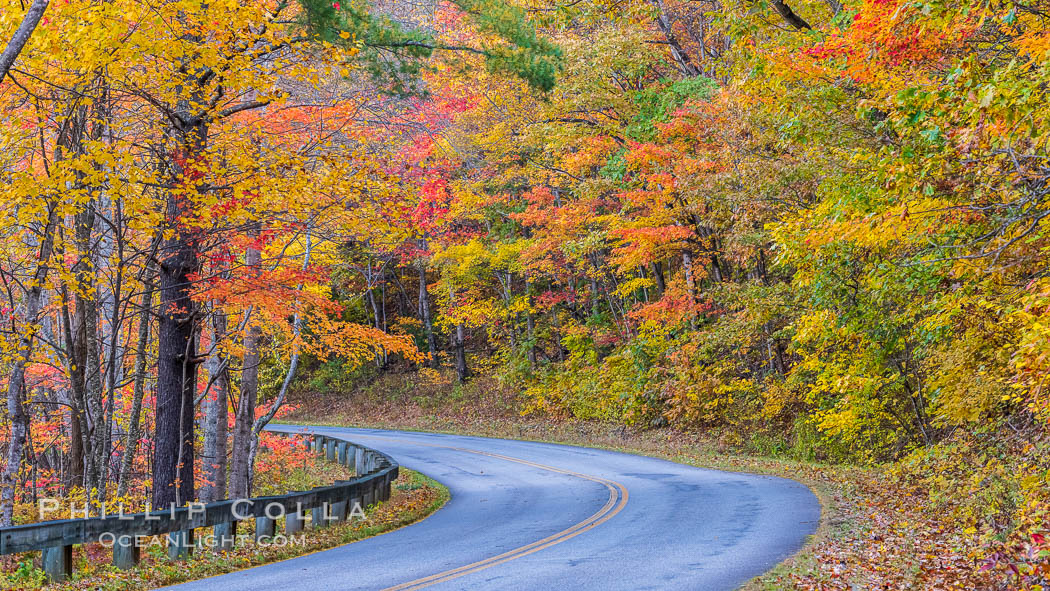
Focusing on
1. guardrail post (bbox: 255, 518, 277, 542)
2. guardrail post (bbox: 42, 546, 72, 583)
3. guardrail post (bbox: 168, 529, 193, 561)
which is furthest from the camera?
guardrail post (bbox: 255, 518, 277, 542)

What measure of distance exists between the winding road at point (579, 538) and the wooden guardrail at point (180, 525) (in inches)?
40.4

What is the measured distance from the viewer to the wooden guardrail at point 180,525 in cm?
799

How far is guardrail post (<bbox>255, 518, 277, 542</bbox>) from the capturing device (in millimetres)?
10211

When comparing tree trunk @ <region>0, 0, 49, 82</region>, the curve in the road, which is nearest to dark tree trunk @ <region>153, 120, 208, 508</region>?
tree trunk @ <region>0, 0, 49, 82</region>

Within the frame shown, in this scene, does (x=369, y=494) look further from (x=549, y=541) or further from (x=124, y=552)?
(x=124, y=552)

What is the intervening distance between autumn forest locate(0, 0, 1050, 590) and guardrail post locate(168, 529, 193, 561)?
1812 mm

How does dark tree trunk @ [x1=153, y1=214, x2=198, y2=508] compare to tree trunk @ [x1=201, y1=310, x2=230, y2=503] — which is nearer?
dark tree trunk @ [x1=153, y1=214, x2=198, y2=508]

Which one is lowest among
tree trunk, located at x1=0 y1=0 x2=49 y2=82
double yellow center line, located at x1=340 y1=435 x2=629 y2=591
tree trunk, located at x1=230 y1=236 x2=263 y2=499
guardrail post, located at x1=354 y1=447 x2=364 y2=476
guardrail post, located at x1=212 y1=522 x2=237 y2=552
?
guardrail post, located at x1=354 y1=447 x2=364 y2=476

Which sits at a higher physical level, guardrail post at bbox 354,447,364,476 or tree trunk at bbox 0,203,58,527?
tree trunk at bbox 0,203,58,527

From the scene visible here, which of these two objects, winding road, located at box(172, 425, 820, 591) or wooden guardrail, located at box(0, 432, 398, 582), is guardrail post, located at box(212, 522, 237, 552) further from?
winding road, located at box(172, 425, 820, 591)

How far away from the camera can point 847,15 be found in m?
9.59

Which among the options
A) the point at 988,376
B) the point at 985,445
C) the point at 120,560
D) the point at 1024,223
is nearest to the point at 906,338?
the point at 985,445

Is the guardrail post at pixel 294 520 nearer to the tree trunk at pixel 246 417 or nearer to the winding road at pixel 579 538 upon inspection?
the winding road at pixel 579 538

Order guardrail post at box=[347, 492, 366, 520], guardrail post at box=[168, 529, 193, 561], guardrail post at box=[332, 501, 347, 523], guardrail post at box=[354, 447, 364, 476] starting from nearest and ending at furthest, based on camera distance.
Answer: guardrail post at box=[168, 529, 193, 561] → guardrail post at box=[332, 501, 347, 523] → guardrail post at box=[347, 492, 366, 520] → guardrail post at box=[354, 447, 364, 476]
